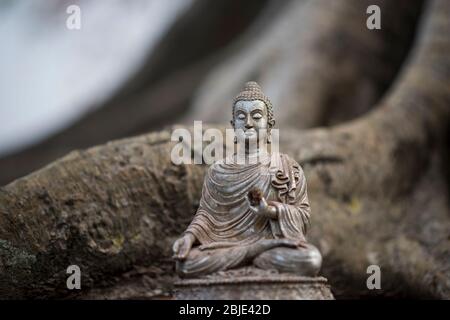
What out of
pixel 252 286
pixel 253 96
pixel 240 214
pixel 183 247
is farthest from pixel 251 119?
pixel 252 286

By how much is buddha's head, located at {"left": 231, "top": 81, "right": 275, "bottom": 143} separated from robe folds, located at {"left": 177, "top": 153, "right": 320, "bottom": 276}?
0.50ft

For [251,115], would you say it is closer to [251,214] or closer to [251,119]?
[251,119]

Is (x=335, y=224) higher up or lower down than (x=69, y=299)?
higher up

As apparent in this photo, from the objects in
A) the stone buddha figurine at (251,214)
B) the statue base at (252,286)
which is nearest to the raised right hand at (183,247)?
the stone buddha figurine at (251,214)

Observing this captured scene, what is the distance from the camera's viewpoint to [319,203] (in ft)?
19.4

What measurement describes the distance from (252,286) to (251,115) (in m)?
1.04

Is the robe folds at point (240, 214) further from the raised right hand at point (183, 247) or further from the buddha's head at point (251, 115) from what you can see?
the buddha's head at point (251, 115)

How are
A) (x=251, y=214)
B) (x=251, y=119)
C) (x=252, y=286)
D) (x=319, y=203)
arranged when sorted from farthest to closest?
1. (x=319, y=203)
2. (x=251, y=119)
3. (x=251, y=214)
4. (x=252, y=286)

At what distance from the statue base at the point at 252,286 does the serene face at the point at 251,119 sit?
0.84 meters

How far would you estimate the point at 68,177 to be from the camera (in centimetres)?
498

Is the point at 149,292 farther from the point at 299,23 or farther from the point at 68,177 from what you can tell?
the point at 299,23

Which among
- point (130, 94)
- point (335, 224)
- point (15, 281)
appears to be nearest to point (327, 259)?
point (335, 224)

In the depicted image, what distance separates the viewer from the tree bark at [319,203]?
4766 millimetres

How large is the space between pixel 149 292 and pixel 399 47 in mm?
5097
